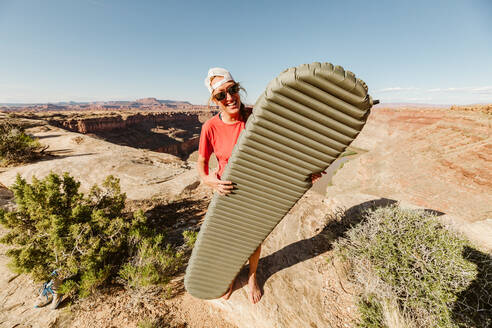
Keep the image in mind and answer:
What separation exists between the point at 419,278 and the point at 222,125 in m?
3.20

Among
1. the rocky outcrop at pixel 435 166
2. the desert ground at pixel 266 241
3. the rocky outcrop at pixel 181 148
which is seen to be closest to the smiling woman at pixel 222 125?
the desert ground at pixel 266 241

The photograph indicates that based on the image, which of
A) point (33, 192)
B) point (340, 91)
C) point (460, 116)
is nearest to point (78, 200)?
point (33, 192)

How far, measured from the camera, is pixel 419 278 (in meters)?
2.46

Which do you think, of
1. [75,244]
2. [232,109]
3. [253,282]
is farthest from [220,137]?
[75,244]

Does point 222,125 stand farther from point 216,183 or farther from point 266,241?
point 266,241

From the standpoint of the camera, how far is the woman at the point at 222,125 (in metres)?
1.75

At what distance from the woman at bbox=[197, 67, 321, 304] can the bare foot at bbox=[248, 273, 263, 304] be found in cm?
175

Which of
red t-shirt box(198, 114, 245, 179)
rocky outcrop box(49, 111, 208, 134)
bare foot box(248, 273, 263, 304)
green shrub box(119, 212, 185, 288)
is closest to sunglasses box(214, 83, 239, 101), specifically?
red t-shirt box(198, 114, 245, 179)

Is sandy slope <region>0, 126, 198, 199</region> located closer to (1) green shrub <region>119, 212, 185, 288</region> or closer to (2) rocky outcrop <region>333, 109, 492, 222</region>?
(1) green shrub <region>119, 212, 185, 288</region>

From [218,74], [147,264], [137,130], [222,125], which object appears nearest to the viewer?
[218,74]

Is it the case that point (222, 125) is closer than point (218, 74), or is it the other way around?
point (218, 74)

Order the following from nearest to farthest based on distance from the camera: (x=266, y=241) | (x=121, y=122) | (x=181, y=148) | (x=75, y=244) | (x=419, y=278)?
(x=419, y=278) < (x=75, y=244) < (x=266, y=241) < (x=121, y=122) < (x=181, y=148)

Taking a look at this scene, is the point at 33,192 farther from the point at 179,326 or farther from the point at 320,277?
→ the point at 320,277

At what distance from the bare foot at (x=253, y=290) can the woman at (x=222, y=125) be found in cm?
175
